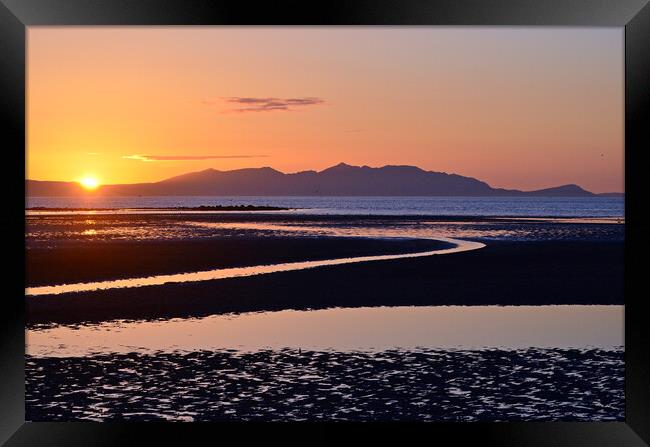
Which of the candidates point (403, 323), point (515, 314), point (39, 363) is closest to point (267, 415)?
point (39, 363)

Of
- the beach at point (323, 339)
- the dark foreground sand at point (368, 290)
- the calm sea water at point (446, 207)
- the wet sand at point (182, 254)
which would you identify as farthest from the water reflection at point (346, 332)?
the calm sea water at point (446, 207)

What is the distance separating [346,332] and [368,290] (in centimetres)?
385

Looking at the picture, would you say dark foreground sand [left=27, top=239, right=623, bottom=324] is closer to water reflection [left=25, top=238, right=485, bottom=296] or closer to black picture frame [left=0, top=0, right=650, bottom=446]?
water reflection [left=25, top=238, right=485, bottom=296]

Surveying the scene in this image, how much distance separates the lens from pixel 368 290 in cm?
1249

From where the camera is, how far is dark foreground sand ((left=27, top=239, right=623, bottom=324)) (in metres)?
10.8

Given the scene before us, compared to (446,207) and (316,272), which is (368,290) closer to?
(316,272)

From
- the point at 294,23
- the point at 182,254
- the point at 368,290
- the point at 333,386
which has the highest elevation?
the point at 294,23

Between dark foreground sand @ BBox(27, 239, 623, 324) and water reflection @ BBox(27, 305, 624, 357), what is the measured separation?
0.56 metres

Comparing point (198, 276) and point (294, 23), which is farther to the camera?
point (198, 276)

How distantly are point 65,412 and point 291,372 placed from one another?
1.74m

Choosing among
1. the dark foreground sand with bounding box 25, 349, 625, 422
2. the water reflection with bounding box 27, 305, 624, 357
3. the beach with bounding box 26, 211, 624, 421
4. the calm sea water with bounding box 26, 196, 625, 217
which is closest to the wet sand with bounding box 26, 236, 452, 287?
the beach with bounding box 26, 211, 624, 421

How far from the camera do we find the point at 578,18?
475cm

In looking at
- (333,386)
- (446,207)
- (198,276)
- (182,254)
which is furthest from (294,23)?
(446,207)

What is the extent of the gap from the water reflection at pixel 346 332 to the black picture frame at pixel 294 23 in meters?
2.99
